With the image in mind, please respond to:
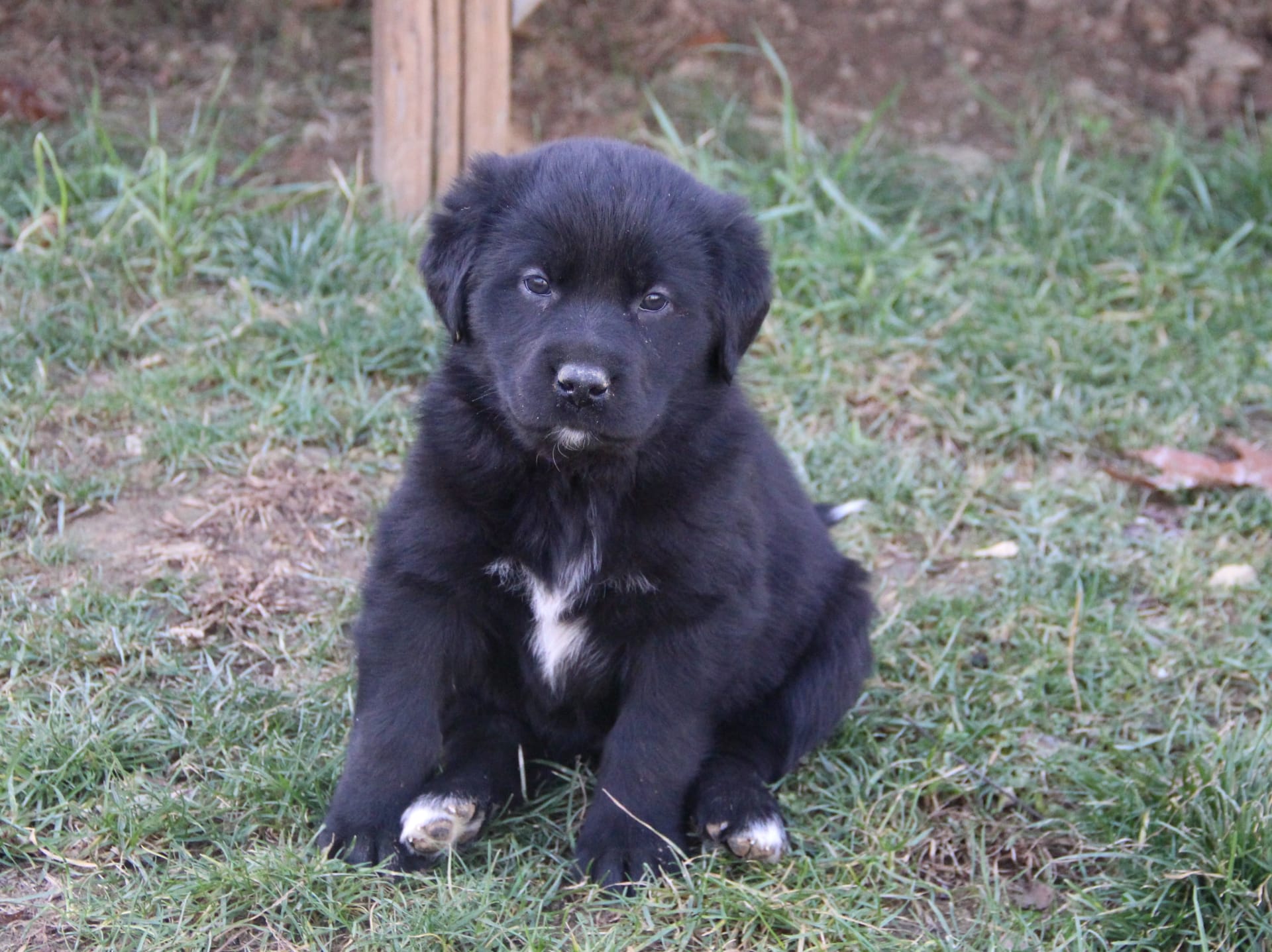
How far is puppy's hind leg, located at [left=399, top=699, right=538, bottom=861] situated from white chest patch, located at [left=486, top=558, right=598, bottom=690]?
22 centimetres

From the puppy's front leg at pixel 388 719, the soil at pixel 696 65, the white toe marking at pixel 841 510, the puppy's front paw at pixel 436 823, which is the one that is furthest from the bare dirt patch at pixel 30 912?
the soil at pixel 696 65

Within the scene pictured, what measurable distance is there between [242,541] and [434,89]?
5.92 feet

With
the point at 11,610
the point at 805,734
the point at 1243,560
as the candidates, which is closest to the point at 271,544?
the point at 11,610

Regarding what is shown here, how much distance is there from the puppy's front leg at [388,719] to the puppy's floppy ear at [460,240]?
1.68ft

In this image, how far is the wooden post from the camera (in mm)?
4457

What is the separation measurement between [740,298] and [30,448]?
2.01 meters

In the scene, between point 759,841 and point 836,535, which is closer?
point 759,841

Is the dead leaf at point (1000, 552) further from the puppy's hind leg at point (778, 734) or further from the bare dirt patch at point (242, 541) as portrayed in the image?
the bare dirt patch at point (242, 541)

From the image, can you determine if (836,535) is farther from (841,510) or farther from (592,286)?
(592,286)

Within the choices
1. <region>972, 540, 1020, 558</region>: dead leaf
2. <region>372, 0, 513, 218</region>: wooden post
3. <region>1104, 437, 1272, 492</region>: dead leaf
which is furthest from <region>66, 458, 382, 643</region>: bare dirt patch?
<region>1104, 437, 1272, 492</region>: dead leaf

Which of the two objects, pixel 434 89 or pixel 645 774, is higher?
pixel 434 89

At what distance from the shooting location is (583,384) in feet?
7.60

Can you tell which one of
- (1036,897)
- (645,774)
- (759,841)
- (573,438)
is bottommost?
(1036,897)

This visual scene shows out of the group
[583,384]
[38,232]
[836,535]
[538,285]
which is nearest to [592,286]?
[538,285]
